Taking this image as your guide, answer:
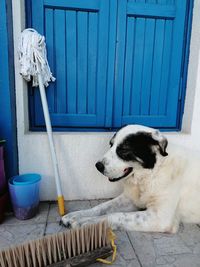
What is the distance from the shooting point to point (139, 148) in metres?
1.70

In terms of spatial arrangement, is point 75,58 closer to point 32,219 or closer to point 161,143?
point 161,143

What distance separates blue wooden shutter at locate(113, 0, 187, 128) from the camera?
212 centimetres

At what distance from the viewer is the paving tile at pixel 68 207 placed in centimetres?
199

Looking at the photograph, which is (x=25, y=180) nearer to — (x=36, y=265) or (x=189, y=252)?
(x=36, y=265)

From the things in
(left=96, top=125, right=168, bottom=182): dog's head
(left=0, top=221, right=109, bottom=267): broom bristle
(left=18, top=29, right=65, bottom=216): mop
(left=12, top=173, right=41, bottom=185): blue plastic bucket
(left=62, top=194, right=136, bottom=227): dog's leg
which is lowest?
(left=62, top=194, right=136, bottom=227): dog's leg

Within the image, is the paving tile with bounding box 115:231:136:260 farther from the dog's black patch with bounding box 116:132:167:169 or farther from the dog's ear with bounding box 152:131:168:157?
the dog's ear with bounding box 152:131:168:157

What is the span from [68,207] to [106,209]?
0.37 metres

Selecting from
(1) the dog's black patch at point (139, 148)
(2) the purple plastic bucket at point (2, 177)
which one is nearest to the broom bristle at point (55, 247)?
(1) the dog's black patch at point (139, 148)

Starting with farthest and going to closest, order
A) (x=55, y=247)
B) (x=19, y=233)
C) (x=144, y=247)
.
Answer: (x=19, y=233) < (x=144, y=247) < (x=55, y=247)

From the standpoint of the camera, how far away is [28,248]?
4.25ft

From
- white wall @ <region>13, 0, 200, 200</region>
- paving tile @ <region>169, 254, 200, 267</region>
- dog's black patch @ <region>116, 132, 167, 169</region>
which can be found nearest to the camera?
paving tile @ <region>169, 254, 200, 267</region>

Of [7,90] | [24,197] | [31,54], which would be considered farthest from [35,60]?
[24,197]

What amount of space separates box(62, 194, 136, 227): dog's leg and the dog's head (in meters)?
0.40

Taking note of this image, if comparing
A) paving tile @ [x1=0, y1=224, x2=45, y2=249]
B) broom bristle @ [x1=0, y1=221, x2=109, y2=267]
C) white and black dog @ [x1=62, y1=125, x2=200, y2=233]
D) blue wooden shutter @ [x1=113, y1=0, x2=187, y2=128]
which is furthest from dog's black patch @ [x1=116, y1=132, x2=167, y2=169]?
paving tile @ [x1=0, y1=224, x2=45, y2=249]
